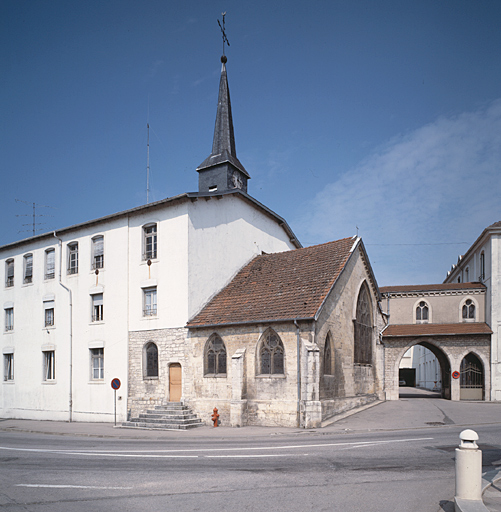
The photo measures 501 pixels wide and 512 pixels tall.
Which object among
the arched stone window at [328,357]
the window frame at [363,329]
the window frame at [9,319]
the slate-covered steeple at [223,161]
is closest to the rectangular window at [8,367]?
the window frame at [9,319]

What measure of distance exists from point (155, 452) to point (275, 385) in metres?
7.13

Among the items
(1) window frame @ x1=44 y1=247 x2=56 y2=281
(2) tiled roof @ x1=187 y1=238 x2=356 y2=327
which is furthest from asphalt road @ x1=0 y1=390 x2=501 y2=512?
(1) window frame @ x1=44 y1=247 x2=56 y2=281

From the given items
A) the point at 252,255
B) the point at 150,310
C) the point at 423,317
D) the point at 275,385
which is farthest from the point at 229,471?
the point at 423,317

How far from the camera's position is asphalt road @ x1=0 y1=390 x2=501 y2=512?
755 centimetres

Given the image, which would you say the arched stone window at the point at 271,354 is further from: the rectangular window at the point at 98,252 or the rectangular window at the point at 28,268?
the rectangular window at the point at 28,268

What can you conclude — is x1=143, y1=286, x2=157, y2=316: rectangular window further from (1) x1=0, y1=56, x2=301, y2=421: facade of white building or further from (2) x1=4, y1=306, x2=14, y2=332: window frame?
(2) x1=4, y1=306, x2=14, y2=332: window frame

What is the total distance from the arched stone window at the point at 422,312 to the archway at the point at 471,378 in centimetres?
333

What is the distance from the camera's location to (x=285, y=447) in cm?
1330

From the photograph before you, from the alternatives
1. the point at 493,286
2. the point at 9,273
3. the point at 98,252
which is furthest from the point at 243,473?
the point at 9,273

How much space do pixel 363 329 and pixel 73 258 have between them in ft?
51.2

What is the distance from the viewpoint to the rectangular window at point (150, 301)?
76.0 feet

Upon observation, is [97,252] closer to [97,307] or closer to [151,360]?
[97,307]

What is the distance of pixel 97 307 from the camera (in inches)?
1000

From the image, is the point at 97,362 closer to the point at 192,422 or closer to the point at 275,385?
the point at 192,422
